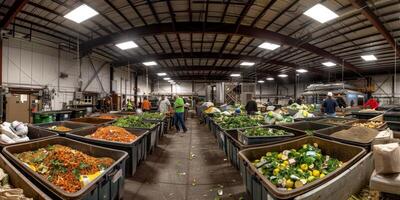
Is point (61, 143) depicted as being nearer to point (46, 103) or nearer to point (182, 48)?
point (46, 103)

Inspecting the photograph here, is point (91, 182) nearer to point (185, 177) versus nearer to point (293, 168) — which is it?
point (293, 168)

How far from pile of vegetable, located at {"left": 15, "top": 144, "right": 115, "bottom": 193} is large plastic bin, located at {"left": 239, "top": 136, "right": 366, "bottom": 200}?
69.6 inches

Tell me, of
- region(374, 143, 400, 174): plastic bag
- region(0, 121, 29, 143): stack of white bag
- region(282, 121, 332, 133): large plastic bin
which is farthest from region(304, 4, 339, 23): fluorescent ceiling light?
region(0, 121, 29, 143): stack of white bag

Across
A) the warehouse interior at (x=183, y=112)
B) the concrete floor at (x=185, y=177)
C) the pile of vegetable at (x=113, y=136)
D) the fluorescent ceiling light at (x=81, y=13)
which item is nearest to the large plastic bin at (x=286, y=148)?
the warehouse interior at (x=183, y=112)

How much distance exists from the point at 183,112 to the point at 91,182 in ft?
24.3

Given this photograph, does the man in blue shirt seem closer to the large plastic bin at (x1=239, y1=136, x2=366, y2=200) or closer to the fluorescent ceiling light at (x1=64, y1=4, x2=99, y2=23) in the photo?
the large plastic bin at (x1=239, y1=136, x2=366, y2=200)

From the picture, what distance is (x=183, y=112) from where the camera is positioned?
932cm

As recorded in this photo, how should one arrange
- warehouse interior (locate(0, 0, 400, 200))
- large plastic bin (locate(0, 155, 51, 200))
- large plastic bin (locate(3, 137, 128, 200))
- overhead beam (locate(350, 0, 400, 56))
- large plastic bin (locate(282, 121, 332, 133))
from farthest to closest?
overhead beam (locate(350, 0, 400, 56)), large plastic bin (locate(282, 121, 332, 133)), warehouse interior (locate(0, 0, 400, 200)), large plastic bin (locate(3, 137, 128, 200)), large plastic bin (locate(0, 155, 51, 200))

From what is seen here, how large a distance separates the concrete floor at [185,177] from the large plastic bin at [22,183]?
1.61 metres

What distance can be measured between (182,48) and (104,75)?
23.0ft

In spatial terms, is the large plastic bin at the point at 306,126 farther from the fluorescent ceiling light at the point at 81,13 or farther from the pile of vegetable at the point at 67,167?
the fluorescent ceiling light at the point at 81,13

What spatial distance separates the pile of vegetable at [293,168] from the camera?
2115 mm

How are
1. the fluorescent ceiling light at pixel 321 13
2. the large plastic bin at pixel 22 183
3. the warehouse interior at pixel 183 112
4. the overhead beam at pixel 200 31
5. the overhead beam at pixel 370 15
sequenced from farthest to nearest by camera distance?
the overhead beam at pixel 200 31 → the fluorescent ceiling light at pixel 321 13 → the overhead beam at pixel 370 15 → the warehouse interior at pixel 183 112 → the large plastic bin at pixel 22 183

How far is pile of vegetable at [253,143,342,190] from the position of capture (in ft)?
6.94
